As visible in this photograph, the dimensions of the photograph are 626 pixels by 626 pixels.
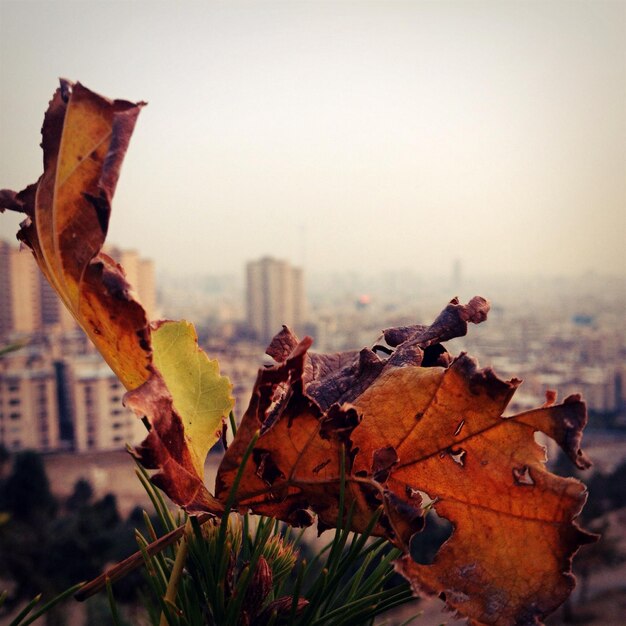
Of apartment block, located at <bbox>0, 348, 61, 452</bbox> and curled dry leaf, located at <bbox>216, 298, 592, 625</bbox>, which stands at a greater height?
curled dry leaf, located at <bbox>216, 298, 592, 625</bbox>

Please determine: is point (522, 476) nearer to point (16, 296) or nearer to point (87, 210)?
point (87, 210)

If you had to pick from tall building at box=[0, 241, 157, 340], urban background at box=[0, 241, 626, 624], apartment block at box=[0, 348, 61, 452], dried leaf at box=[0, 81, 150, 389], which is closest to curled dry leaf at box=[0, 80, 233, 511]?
dried leaf at box=[0, 81, 150, 389]

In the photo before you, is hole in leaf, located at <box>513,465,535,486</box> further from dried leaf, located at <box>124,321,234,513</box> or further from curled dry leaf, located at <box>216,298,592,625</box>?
dried leaf, located at <box>124,321,234,513</box>

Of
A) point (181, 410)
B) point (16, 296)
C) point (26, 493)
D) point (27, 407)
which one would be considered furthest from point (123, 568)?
point (16, 296)

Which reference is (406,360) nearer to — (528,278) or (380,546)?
(380,546)

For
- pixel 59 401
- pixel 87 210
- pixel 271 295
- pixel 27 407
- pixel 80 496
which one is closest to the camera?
pixel 87 210

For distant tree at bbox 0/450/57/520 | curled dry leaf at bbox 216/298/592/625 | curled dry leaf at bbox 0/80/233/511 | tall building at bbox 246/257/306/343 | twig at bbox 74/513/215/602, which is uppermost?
curled dry leaf at bbox 0/80/233/511
